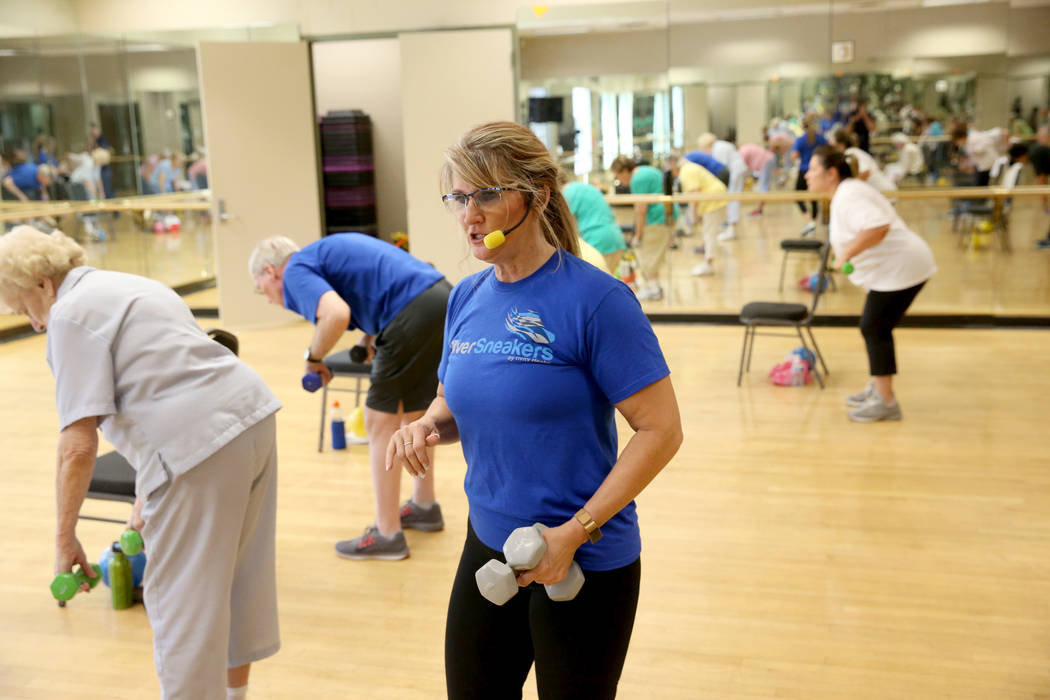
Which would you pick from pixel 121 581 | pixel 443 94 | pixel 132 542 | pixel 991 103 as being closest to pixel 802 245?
pixel 991 103

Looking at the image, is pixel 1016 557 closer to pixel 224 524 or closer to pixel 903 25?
pixel 224 524

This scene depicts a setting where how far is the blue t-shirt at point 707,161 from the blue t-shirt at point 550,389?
6.87 m

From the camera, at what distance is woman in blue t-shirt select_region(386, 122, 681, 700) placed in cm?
162

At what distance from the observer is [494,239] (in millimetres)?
1660

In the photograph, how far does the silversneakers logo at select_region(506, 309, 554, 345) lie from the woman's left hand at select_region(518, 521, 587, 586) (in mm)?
304

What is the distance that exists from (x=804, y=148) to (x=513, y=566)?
7205 millimetres

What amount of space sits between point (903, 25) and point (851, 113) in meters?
0.74

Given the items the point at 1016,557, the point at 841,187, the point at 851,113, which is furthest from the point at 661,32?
the point at 1016,557

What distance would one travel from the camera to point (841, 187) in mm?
5516

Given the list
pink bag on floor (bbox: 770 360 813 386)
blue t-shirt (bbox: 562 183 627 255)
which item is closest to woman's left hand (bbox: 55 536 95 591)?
blue t-shirt (bbox: 562 183 627 255)

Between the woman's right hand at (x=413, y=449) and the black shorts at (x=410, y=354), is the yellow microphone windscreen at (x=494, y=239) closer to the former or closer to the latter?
the woman's right hand at (x=413, y=449)

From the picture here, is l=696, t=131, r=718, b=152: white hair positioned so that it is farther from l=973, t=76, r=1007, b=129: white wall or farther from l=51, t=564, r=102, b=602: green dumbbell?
l=51, t=564, r=102, b=602: green dumbbell

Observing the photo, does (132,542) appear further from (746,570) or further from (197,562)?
(746,570)

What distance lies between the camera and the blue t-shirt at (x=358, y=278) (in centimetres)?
351
